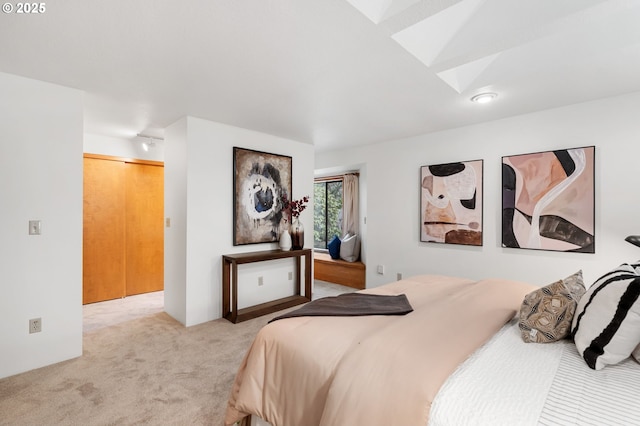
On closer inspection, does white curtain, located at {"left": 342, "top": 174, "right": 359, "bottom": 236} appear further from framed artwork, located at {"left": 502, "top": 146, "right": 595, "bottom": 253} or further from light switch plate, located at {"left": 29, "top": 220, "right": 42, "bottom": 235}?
light switch plate, located at {"left": 29, "top": 220, "right": 42, "bottom": 235}

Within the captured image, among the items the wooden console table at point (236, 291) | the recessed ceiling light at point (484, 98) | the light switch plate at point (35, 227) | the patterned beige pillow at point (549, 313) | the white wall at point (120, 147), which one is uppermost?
the recessed ceiling light at point (484, 98)

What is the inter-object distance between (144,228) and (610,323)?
5.08m

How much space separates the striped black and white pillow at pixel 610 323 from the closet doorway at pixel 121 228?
4.99 metres

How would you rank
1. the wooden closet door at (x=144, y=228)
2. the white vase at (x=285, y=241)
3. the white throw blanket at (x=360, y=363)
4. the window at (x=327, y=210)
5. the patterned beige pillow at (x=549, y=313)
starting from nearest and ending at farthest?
the white throw blanket at (x=360, y=363), the patterned beige pillow at (x=549, y=313), the white vase at (x=285, y=241), the wooden closet door at (x=144, y=228), the window at (x=327, y=210)

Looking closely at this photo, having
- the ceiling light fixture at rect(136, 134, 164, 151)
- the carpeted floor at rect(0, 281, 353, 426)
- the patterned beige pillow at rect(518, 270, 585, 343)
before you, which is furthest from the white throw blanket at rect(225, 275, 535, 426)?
the ceiling light fixture at rect(136, 134, 164, 151)

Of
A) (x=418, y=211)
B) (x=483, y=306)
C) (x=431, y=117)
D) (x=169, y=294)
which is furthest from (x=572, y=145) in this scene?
(x=169, y=294)

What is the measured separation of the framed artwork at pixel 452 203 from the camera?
3457 mm

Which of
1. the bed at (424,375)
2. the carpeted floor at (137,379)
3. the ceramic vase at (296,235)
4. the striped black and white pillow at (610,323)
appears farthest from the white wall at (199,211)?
the striped black and white pillow at (610,323)

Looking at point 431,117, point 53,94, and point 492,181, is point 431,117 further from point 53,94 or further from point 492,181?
point 53,94

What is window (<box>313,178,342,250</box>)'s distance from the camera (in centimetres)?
587

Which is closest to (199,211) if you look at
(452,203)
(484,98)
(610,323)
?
(452,203)

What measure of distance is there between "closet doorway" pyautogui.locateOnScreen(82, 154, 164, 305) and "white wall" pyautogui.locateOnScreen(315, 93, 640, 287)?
3054 millimetres

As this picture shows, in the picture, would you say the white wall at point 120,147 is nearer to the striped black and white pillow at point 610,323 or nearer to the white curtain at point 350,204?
the white curtain at point 350,204

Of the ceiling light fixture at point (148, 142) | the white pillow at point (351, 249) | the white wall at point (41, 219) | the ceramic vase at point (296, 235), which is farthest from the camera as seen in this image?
the white pillow at point (351, 249)
